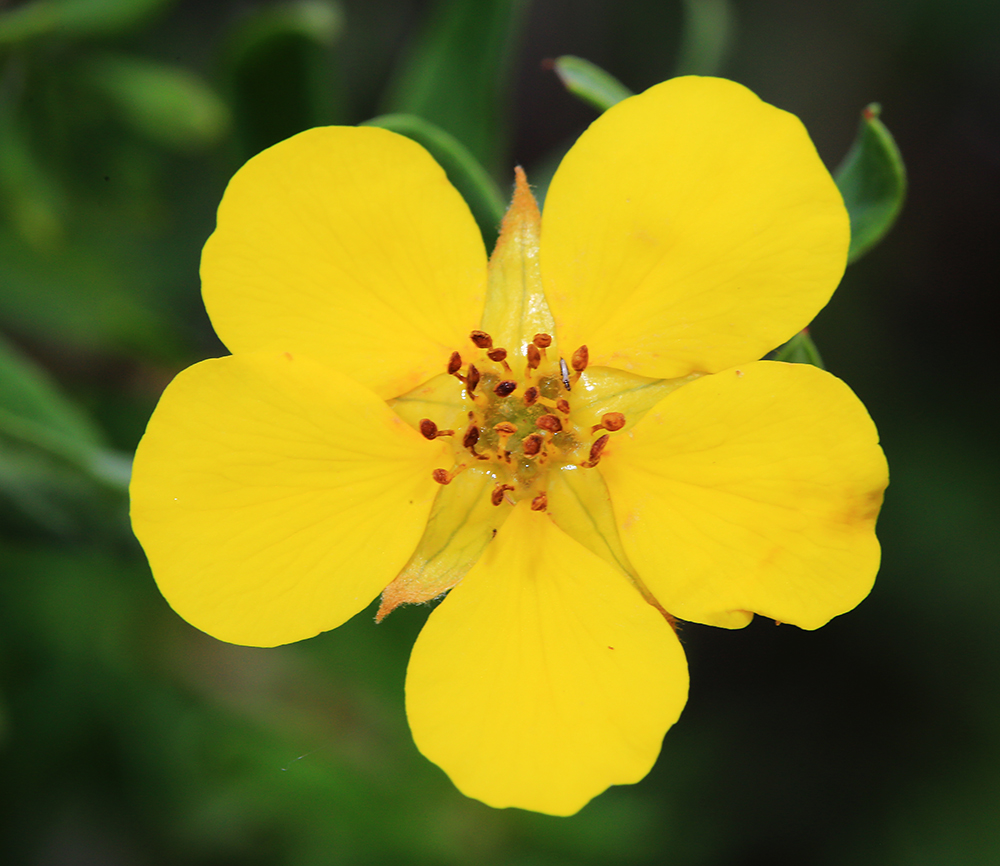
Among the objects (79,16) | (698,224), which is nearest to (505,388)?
(698,224)

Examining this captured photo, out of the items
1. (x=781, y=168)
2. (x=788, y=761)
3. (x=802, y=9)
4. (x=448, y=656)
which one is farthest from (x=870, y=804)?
(x=802, y=9)

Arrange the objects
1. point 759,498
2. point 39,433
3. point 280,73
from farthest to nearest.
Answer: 1. point 280,73
2. point 39,433
3. point 759,498

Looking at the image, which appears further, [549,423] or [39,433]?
[39,433]

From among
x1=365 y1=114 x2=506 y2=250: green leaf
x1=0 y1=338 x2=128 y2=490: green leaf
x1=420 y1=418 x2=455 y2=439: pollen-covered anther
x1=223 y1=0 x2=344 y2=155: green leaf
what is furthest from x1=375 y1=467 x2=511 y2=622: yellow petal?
x1=223 y1=0 x2=344 y2=155: green leaf

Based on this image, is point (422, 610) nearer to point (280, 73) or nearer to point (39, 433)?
point (39, 433)

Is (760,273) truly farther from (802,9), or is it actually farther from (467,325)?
(802,9)

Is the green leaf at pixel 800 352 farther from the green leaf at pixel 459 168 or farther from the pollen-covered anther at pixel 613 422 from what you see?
the green leaf at pixel 459 168

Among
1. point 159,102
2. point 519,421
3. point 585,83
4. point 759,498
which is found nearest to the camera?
point 759,498
